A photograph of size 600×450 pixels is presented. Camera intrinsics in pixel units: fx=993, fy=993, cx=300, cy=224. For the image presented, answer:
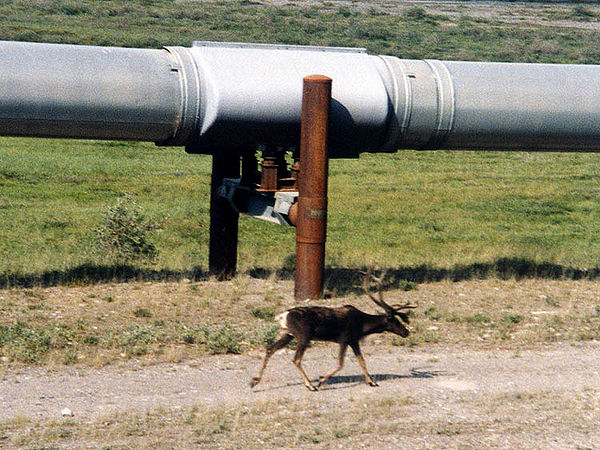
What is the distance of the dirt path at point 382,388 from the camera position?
12.1m

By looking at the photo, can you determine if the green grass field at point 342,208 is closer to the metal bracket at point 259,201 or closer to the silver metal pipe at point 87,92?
the metal bracket at point 259,201

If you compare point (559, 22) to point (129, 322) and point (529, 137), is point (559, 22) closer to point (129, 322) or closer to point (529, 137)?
point (529, 137)

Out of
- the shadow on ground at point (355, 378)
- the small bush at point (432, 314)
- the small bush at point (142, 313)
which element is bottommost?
the small bush at point (432, 314)

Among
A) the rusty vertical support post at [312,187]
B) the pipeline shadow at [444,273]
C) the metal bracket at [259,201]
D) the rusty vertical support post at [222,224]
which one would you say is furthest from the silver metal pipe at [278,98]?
the pipeline shadow at [444,273]

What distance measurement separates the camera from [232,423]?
38.2 feet

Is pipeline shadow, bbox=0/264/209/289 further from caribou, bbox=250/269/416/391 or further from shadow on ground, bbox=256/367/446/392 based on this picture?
caribou, bbox=250/269/416/391

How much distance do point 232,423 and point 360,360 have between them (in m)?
2.25

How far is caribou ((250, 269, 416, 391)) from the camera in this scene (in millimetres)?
12750

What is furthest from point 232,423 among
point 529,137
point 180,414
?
point 529,137

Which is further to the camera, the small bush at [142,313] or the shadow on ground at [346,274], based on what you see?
the shadow on ground at [346,274]

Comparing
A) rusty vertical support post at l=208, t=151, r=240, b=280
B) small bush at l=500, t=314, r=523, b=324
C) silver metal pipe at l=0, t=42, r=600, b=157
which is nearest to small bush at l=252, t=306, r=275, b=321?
rusty vertical support post at l=208, t=151, r=240, b=280

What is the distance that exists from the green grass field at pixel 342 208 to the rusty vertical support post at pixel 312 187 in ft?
11.6

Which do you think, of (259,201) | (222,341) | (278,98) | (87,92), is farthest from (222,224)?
(222,341)

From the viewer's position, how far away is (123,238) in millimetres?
23500
